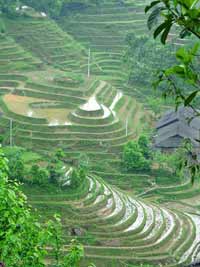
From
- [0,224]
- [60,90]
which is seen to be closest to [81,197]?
[60,90]

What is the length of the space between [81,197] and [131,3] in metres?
24.8

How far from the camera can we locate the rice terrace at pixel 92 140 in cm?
1888

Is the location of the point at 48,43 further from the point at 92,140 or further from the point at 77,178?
the point at 77,178

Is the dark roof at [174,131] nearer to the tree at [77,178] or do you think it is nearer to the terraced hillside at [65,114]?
the terraced hillside at [65,114]

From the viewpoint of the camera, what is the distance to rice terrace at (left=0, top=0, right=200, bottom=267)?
18.9m

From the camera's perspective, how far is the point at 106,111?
1138 inches

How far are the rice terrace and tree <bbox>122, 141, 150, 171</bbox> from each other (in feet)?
0.21

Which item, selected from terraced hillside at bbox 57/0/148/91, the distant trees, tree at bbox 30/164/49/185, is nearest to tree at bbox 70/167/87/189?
tree at bbox 30/164/49/185

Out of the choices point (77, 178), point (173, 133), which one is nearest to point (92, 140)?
point (173, 133)

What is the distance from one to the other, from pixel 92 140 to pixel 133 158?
7.35 feet

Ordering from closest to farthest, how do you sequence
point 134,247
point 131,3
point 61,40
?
point 134,247, point 61,40, point 131,3

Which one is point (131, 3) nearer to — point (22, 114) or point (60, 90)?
point (60, 90)

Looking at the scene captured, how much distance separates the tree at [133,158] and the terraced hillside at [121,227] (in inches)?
114

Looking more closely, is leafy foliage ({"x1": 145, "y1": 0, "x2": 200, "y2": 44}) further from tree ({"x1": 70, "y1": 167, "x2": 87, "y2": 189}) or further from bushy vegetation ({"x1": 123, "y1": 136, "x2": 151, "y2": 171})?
bushy vegetation ({"x1": 123, "y1": 136, "x2": 151, "y2": 171})
